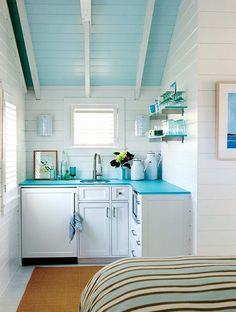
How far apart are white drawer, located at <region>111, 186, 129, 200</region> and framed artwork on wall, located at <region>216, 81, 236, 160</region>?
162 cm

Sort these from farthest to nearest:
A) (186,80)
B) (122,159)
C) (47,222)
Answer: (122,159) → (47,222) → (186,80)

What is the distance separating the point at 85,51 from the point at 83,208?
1873mm

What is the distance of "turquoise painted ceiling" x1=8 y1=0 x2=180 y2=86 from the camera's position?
4.20m

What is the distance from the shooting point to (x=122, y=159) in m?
5.13

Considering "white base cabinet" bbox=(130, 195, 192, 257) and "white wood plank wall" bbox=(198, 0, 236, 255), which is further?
"white base cabinet" bbox=(130, 195, 192, 257)

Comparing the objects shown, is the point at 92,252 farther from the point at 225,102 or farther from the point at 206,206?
the point at 225,102

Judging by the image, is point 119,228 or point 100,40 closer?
point 100,40

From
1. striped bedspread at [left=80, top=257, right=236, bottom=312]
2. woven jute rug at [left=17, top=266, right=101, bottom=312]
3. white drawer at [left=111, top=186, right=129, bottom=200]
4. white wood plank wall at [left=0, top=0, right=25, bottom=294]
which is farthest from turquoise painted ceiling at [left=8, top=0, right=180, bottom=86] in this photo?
striped bedspread at [left=80, top=257, right=236, bottom=312]

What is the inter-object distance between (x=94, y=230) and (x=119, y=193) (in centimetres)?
55

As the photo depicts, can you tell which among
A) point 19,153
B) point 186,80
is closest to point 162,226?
point 186,80

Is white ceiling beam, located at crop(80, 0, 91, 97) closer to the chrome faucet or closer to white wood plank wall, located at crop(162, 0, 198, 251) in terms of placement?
the chrome faucet

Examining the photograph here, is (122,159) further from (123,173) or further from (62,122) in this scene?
(62,122)

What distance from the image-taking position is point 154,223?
3738mm

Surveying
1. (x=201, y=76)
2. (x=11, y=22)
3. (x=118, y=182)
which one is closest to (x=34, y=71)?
(x=11, y=22)
